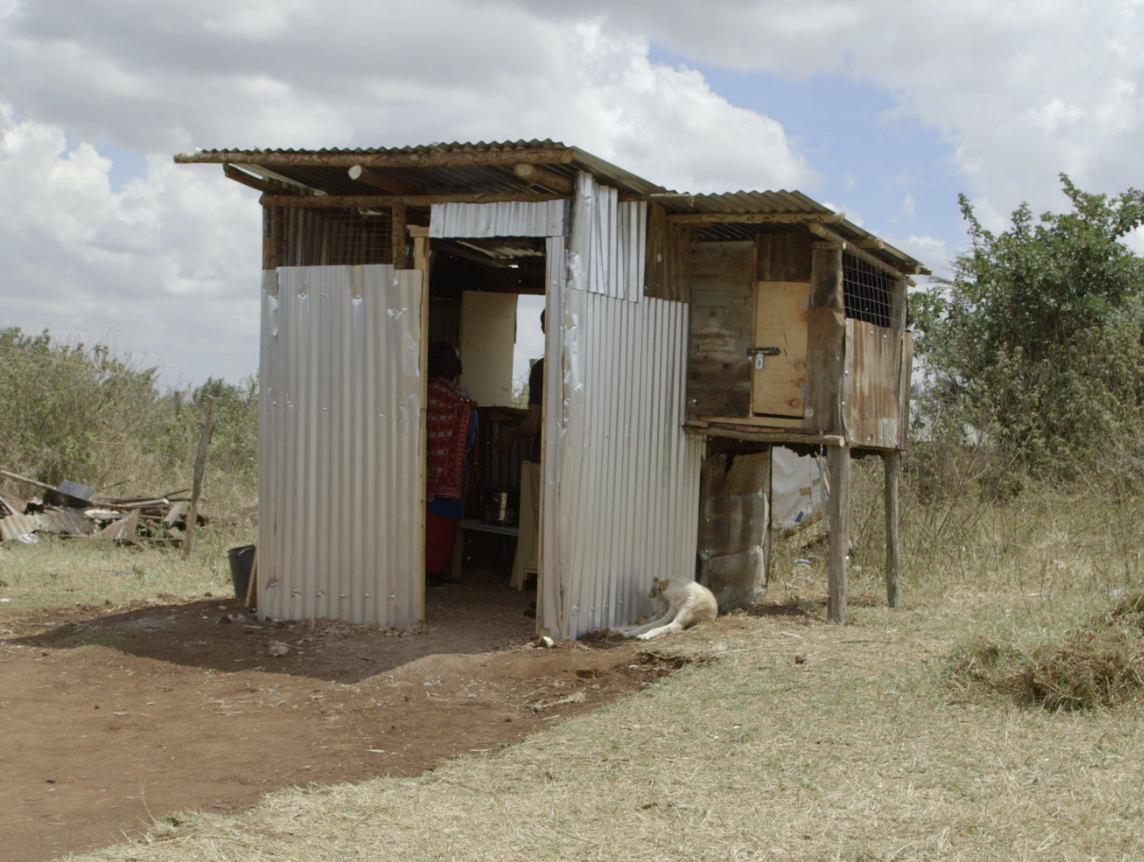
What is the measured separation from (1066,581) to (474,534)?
17.4 ft

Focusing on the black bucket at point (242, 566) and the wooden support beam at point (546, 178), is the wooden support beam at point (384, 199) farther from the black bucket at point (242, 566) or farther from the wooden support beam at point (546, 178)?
the black bucket at point (242, 566)

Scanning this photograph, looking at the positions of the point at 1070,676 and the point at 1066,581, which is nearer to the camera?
the point at 1070,676

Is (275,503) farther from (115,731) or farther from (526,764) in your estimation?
(526,764)

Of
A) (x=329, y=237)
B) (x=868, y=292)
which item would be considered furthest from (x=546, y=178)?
(x=868, y=292)

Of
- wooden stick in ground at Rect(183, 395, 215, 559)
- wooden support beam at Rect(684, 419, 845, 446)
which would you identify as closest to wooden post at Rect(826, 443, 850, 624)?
wooden support beam at Rect(684, 419, 845, 446)

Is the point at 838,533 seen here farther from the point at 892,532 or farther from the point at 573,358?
the point at 573,358

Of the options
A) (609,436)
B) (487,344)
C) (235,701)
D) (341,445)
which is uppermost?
(487,344)

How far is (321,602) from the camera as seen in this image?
815 cm

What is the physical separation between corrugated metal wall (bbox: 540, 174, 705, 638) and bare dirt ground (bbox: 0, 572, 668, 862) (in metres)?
0.59

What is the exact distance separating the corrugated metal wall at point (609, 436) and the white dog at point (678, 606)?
0.15 m

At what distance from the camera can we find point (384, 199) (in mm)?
7941

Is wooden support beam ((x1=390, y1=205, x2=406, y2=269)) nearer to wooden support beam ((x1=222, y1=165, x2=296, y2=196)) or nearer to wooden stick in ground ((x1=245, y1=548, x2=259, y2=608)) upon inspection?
wooden support beam ((x1=222, y1=165, x2=296, y2=196))

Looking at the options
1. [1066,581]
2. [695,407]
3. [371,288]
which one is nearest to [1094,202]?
[1066,581]

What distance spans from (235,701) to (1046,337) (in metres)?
13.7
